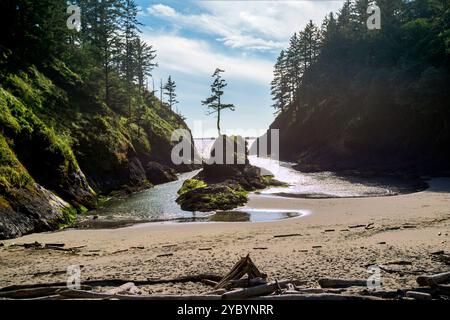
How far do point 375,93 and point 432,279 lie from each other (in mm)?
46669

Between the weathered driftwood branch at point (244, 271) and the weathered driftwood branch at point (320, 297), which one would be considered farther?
the weathered driftwood branch at point (244, 271)

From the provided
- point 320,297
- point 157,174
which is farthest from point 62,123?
point 320,297

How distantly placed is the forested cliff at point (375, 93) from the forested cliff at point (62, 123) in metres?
25.7

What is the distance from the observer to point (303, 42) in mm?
75000

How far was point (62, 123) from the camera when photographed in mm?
32125

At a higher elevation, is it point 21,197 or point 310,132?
point 310,132

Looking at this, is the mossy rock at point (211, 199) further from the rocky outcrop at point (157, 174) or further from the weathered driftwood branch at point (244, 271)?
the weathered driftwood branch at point (244, 271)

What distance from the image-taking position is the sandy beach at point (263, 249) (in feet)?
32.5

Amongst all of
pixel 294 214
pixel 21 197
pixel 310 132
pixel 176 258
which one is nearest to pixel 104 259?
pixel 176 258

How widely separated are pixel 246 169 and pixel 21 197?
23.9 meters

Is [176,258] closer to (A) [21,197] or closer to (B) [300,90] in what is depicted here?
(A) [21,197]

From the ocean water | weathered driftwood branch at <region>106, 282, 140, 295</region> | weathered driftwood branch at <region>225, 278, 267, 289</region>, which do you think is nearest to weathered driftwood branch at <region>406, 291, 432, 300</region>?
weathered driftwood branch at <region>225, 278, 267, 289</region>

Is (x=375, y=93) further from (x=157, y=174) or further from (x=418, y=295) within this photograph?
(x=418, y=295)

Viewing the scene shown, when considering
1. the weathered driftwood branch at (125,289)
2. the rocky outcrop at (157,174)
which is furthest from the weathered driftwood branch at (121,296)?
the rocky outcrop at (157,174)
